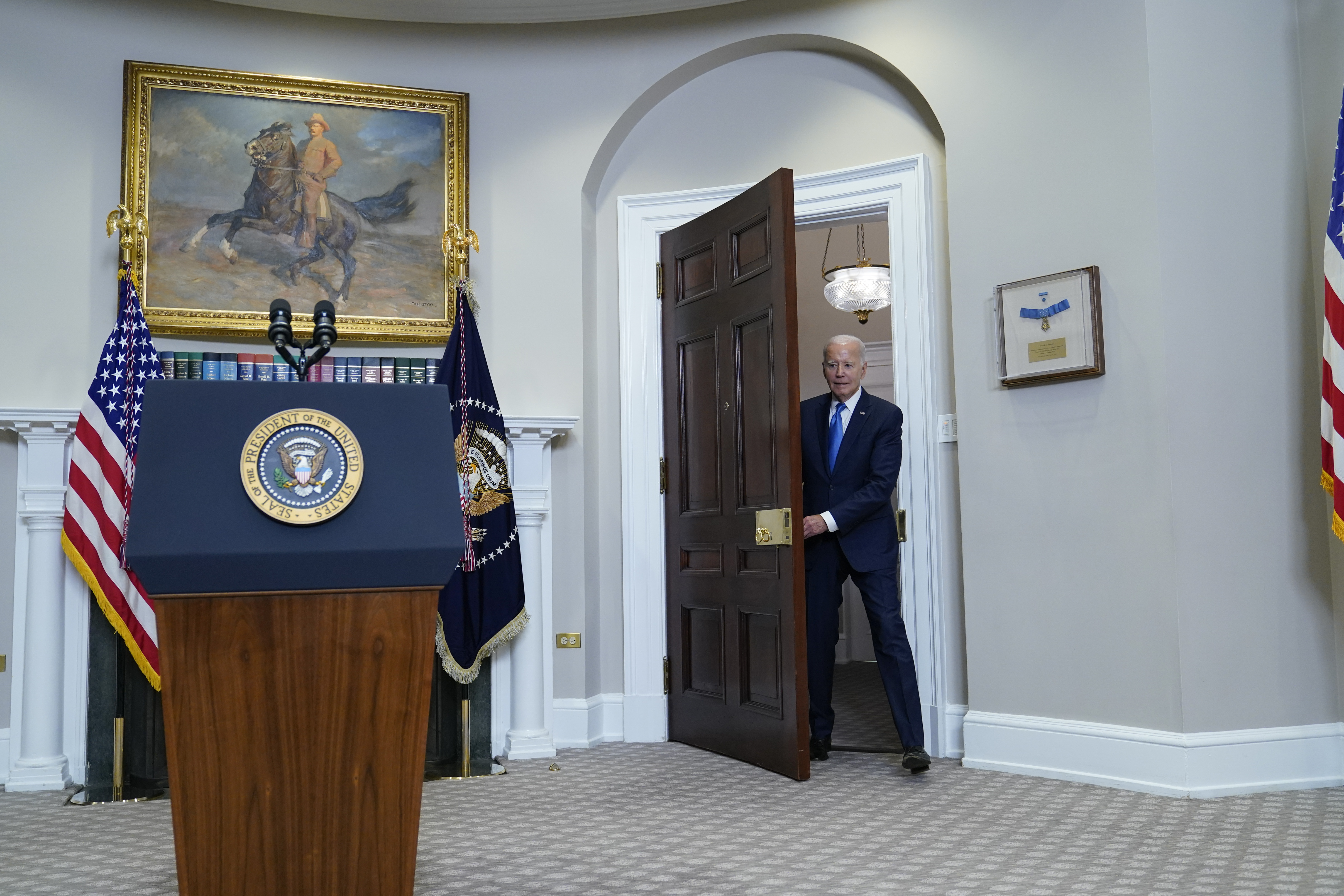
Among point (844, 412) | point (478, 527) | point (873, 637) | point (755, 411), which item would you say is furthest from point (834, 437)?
point (478, 527)

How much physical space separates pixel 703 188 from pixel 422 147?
1379 millimetres

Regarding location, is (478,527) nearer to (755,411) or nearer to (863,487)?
(755,411)

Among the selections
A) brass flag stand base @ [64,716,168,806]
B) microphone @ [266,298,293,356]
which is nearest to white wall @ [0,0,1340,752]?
brass flag stand base @ [64,716,168,806]

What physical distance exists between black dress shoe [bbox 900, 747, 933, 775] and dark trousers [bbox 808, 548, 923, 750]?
0.14 feet

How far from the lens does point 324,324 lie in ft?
10.2

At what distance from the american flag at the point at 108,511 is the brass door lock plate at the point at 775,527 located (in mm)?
2442

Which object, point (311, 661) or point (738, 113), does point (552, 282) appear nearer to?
point (738, 113)

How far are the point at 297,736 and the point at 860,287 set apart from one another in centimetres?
540

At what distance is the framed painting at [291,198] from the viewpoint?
4.75m

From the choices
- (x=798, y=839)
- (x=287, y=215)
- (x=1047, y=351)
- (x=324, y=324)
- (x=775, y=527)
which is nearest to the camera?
(x=324, y=324)

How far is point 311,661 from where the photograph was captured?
221 cm

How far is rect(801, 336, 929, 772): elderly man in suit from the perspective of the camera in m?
4.39

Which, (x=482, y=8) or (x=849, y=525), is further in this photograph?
(x=482, y=8)

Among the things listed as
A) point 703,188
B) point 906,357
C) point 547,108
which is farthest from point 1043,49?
point 547,108
